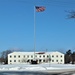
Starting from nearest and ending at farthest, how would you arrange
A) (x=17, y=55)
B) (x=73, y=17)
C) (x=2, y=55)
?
(x=73, y=17) < (x=2, y=55) < (x=17, y=55)

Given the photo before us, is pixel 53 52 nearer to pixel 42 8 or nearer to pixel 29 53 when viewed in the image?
pixel 29 53

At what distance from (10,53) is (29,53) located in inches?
613

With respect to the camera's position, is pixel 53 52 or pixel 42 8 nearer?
pixel 42 8

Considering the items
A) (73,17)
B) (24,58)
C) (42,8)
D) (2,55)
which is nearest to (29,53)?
(24,58)

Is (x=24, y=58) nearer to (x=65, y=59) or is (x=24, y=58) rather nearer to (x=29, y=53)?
(x=29, y=53)

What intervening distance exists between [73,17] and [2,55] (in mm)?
161593

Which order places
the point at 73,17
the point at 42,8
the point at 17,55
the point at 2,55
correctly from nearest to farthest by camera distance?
the point at 73,17, the point at 42,8, the point at 2,55, the point at 17,55

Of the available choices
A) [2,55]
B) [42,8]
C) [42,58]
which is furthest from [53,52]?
[42,8]

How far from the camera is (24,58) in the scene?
607 ft

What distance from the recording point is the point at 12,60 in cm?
18862

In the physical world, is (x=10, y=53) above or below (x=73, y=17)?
above

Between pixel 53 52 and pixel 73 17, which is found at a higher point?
pixel 53 52

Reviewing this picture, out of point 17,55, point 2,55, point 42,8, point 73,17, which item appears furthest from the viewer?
point 17,55

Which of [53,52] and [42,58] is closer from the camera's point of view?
[42,58]
